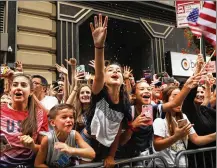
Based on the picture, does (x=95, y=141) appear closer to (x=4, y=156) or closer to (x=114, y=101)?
(x=114, y=101)

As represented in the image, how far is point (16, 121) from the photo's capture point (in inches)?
114

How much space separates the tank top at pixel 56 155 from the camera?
286cm

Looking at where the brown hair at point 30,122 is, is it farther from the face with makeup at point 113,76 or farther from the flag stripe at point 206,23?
the flag stripe at point 206,23

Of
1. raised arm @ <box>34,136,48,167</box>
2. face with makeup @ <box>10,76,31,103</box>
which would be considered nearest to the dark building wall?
face with makeup @ <box>10,76,31,103</box>

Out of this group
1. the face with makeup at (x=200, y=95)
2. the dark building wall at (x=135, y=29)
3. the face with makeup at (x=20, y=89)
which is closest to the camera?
the face with makeup at (x=20, y=89)

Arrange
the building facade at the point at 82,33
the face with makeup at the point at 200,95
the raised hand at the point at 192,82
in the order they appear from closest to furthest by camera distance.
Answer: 1. the raised hand at the point at 192,82
2. the face with makeup at the point at 200,95
3. the building facade at the point at 82,33

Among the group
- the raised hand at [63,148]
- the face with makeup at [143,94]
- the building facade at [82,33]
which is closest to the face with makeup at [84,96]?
the face with makeup at [143,94]

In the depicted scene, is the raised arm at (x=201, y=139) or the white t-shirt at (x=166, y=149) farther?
the raised arm at (x=201, y=139)

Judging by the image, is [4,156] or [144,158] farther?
[144,158]

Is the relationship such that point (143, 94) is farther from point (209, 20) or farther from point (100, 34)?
point (209, 20)

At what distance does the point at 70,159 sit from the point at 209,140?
1.73 metres

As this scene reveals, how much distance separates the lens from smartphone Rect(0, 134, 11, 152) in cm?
275

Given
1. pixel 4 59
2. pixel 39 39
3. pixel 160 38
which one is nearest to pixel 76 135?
pixel 4 59

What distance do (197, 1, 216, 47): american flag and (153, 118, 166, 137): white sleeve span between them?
1.43 m
